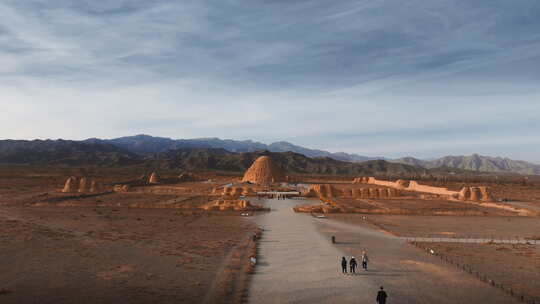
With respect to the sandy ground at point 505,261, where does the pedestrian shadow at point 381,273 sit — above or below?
below

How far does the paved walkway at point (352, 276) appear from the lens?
1386 centimetres

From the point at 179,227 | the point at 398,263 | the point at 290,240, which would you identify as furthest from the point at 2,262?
the point at 398,263

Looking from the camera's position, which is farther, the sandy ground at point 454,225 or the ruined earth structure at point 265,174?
the ruined earth structure at point 265,174

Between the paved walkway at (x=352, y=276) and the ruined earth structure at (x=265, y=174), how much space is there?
64.0 m

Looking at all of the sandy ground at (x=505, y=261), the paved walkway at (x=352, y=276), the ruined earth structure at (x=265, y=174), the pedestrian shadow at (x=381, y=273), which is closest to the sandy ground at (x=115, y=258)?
the paved walkway at (x=352, y=276)

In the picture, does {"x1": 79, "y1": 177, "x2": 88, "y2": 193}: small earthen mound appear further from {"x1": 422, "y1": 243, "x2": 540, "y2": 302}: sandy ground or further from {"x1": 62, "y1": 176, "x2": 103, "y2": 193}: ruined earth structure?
{"x1": 422, "y1": 243, "x2": 540, "y2": 302}: sandy ground

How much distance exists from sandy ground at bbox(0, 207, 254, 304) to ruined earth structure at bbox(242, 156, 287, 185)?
55764 millimetres

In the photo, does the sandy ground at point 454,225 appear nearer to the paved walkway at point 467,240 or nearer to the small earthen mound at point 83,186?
the paved walkway at point 467,240

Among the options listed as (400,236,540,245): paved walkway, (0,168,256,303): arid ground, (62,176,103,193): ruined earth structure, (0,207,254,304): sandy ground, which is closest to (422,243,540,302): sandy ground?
(400,236,540,245): paved walkway

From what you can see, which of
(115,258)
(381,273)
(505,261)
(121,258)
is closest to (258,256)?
(381,273)

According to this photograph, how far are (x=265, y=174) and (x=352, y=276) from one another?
74.5m

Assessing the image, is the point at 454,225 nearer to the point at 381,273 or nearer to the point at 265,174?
the point at 381,273

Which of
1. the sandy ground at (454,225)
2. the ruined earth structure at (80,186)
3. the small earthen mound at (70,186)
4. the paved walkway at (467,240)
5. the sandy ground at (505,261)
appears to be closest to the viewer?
the sandy ground at (505,261)

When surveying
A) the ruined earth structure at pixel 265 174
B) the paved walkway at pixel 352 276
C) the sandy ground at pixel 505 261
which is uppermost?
the ruined earth structure at pixel 265 174
